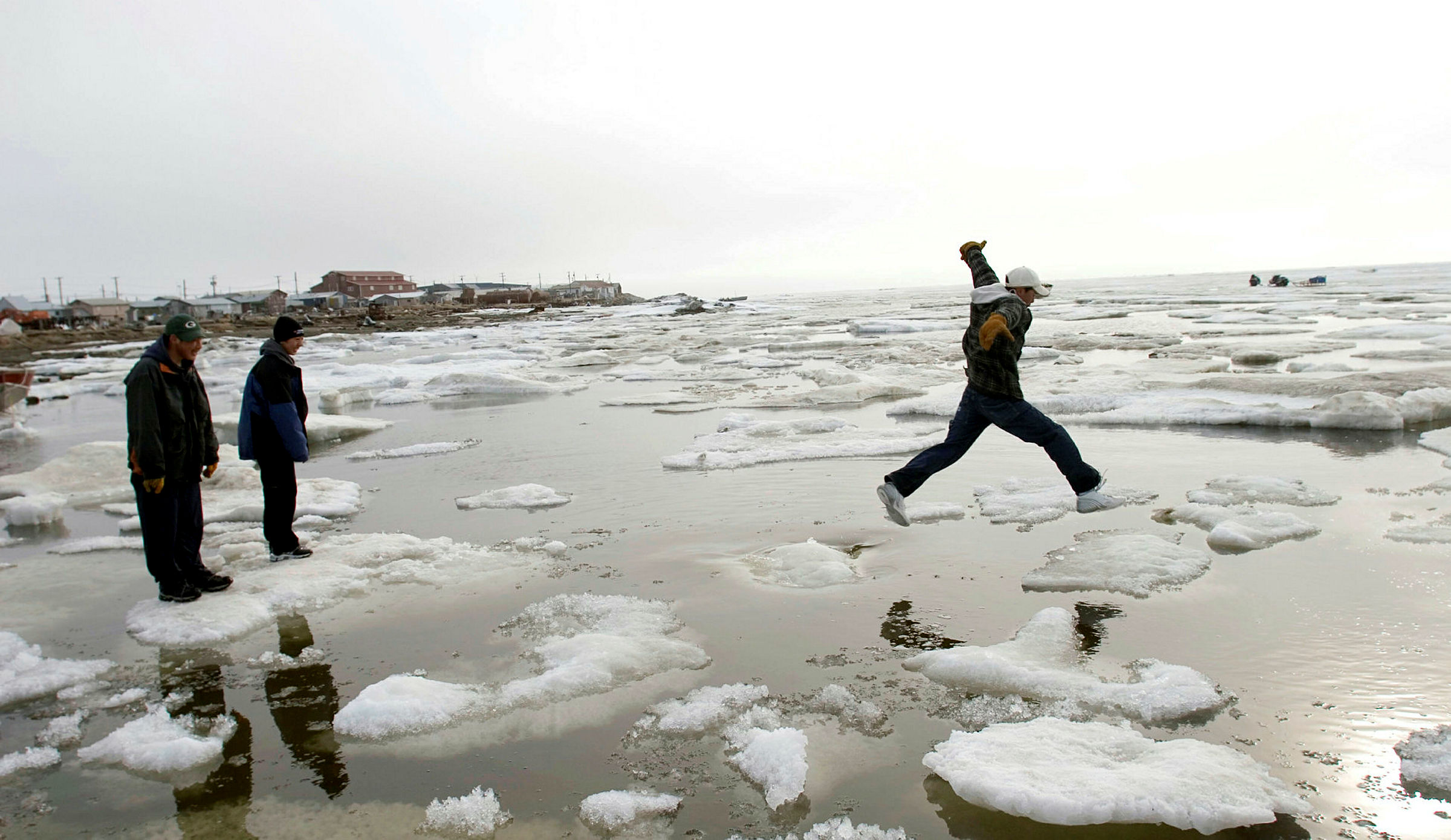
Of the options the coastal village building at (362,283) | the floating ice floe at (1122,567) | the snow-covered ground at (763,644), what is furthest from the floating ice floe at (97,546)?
the coastal village building at (362,283)

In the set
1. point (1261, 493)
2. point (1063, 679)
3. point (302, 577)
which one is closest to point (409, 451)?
point (302, 577)

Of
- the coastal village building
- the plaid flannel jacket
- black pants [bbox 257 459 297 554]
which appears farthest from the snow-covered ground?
the coastal village building

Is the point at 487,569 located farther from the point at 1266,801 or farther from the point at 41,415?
the point at 41,415

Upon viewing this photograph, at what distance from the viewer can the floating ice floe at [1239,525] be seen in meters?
4.72

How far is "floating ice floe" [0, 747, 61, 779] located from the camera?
2.91 metres

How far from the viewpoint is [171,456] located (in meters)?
4.59

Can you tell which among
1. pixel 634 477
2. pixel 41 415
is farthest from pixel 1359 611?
pixel 41 415

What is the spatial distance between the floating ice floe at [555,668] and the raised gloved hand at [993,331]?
7.53ft

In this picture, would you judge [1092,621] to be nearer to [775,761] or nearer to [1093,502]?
[1093,502]

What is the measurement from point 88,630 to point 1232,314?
3433cm

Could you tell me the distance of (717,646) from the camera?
3.70 meters

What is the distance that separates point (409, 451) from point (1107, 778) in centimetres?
845

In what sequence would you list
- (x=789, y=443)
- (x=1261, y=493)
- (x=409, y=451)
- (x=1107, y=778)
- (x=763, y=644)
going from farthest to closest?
(x=409, y=451) → (x=789, y=443) → (x=1261, y=493) → (x=763, y=644) → (x=1107, y=778)

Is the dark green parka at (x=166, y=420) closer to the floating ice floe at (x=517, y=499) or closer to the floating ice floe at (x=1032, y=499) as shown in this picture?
the floating ice floe at (x=517, y=499)
